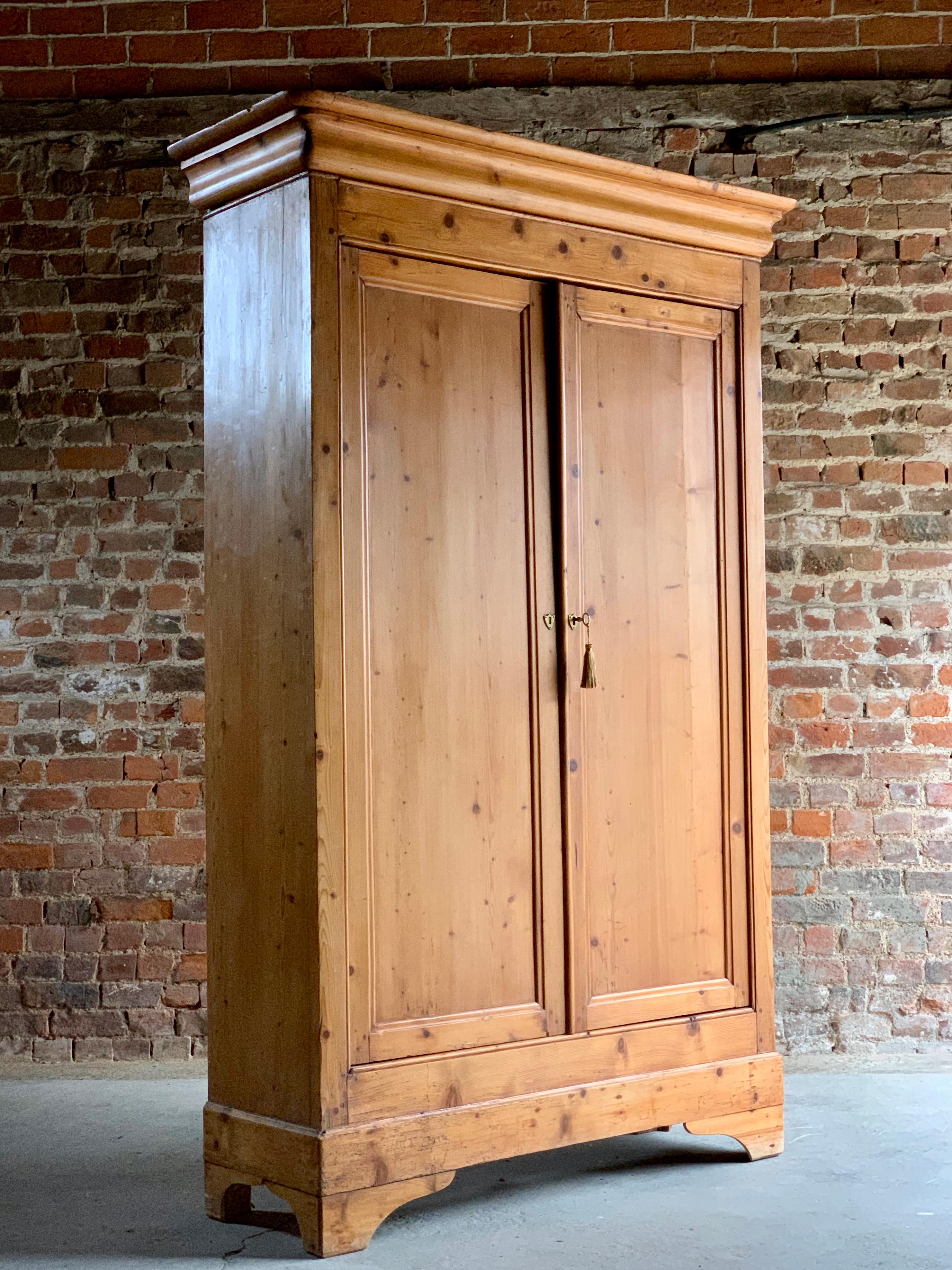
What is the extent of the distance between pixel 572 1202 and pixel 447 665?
1281mm

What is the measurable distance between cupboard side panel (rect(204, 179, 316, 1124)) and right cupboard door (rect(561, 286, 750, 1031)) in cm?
70

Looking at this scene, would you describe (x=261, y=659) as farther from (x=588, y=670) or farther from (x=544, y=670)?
(x=588, y=670)

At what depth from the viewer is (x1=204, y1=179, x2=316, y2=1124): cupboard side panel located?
2900mm

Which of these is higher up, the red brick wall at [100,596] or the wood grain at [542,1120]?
the red brick wall at [100,596]

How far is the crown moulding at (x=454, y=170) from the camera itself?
9.50ft

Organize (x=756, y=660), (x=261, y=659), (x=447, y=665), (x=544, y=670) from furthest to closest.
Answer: (x=756, y=660) → (x=544, y=670) → (x=447, y=665) → (x=261, y=659)

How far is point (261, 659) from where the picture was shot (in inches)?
118

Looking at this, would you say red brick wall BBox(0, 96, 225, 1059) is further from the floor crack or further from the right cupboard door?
the right cupboard door

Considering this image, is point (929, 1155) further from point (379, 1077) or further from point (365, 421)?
point (365, 421)

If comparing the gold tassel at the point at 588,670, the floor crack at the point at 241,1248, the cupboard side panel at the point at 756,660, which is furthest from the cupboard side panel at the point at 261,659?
the cupboard side panel at the point at 756,660

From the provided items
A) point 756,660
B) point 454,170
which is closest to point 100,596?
point 454,170

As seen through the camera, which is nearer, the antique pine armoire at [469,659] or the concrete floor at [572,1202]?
the concrete floor at [572,1202]

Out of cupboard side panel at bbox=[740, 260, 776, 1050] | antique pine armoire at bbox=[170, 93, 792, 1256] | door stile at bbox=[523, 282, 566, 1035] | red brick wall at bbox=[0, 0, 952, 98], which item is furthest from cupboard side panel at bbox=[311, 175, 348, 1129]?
red brick wall at bbox=[0, 0, 952, 98]

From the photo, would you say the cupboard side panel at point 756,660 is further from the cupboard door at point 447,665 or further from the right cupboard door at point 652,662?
the cupboard door at point 447,665
